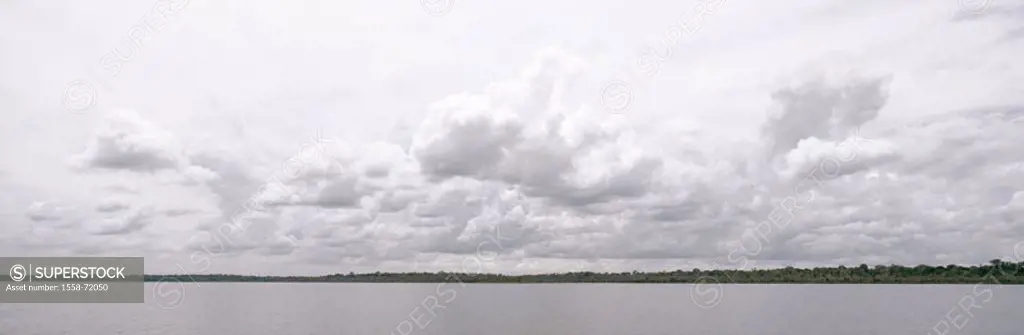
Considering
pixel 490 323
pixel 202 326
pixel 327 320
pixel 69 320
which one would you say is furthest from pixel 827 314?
Answer: pixel 69 320

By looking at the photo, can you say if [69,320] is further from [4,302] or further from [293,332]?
[4,302]

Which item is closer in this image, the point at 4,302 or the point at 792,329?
the point at 792,329

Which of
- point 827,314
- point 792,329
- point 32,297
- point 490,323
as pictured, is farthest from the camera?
point 32,297

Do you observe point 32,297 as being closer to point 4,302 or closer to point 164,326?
point 4,302

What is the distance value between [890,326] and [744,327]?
1782 centimetres

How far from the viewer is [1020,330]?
85438mm

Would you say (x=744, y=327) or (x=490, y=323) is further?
(x=490, y=323)

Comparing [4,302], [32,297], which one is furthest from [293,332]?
[32,297]

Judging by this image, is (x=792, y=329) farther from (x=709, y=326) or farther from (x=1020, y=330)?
(x=1020, y=330)

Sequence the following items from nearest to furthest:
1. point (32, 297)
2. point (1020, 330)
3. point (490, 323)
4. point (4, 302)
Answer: point (1020, 330) → point (490, 323) → point (4, 302) → point (32, 297)

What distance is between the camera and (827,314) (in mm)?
117812

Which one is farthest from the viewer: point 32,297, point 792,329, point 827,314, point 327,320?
point 32,297

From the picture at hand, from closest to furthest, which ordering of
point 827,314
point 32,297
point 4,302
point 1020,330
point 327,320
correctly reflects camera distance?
point 1020,330, point 327,320, point 827,314, point 4,302, point 32,297

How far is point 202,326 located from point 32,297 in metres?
125
